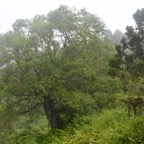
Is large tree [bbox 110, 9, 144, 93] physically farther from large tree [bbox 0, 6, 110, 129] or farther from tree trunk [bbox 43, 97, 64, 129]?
tree trunk [bbox 43, 97, 64, 129]

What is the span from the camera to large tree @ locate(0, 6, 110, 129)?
1831 cm

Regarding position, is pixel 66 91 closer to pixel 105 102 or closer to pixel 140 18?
pixel 105 102

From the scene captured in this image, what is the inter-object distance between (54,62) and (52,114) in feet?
11.4

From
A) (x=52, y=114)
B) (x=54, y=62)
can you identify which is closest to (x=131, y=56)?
(x=54, y=62)

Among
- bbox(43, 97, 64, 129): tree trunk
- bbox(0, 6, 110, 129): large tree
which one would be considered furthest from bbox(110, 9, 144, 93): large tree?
bbox(43, 97, 64, 129): tree trunk

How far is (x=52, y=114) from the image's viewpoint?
20.5 metres

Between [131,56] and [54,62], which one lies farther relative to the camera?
[131,56]

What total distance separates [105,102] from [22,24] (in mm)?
7167

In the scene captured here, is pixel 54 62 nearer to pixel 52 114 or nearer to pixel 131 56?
pixel 52 114

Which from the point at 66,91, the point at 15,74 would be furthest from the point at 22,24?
the point at 66,91

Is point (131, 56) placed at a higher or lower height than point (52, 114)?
higher

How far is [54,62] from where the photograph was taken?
63.0ft

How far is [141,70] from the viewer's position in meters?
19.1

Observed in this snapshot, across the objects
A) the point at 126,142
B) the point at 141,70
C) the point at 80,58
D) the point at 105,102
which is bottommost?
the point at 126,142
